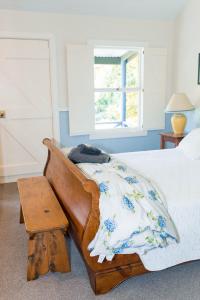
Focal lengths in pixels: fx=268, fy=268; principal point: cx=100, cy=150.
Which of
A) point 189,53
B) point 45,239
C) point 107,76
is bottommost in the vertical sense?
point 45,239

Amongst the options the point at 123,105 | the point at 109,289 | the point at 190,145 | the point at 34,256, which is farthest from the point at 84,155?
the point at 123,105

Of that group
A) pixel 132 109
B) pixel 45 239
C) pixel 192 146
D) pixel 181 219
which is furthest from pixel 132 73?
pixel 45 239

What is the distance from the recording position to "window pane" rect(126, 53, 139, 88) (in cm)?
450

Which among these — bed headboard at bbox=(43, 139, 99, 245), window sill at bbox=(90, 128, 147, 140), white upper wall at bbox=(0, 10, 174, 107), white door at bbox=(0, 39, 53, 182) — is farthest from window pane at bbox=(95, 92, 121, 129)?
bed headboard at bbox=(43, 139, 99, 245)

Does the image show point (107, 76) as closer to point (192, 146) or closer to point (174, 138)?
point (174, 138)

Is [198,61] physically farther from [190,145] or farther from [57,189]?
[57,189]

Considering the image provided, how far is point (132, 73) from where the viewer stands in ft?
14.9

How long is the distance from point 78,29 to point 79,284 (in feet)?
11.2

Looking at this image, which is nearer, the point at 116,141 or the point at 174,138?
the point at 174,138

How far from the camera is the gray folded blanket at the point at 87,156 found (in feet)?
7.30

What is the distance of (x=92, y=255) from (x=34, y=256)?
48cm

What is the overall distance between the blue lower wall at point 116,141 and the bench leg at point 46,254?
2427mm

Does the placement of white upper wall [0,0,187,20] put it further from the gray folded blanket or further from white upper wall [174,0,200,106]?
the gray folded blanket

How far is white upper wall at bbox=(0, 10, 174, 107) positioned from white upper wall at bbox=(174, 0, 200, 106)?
0.66 ft
